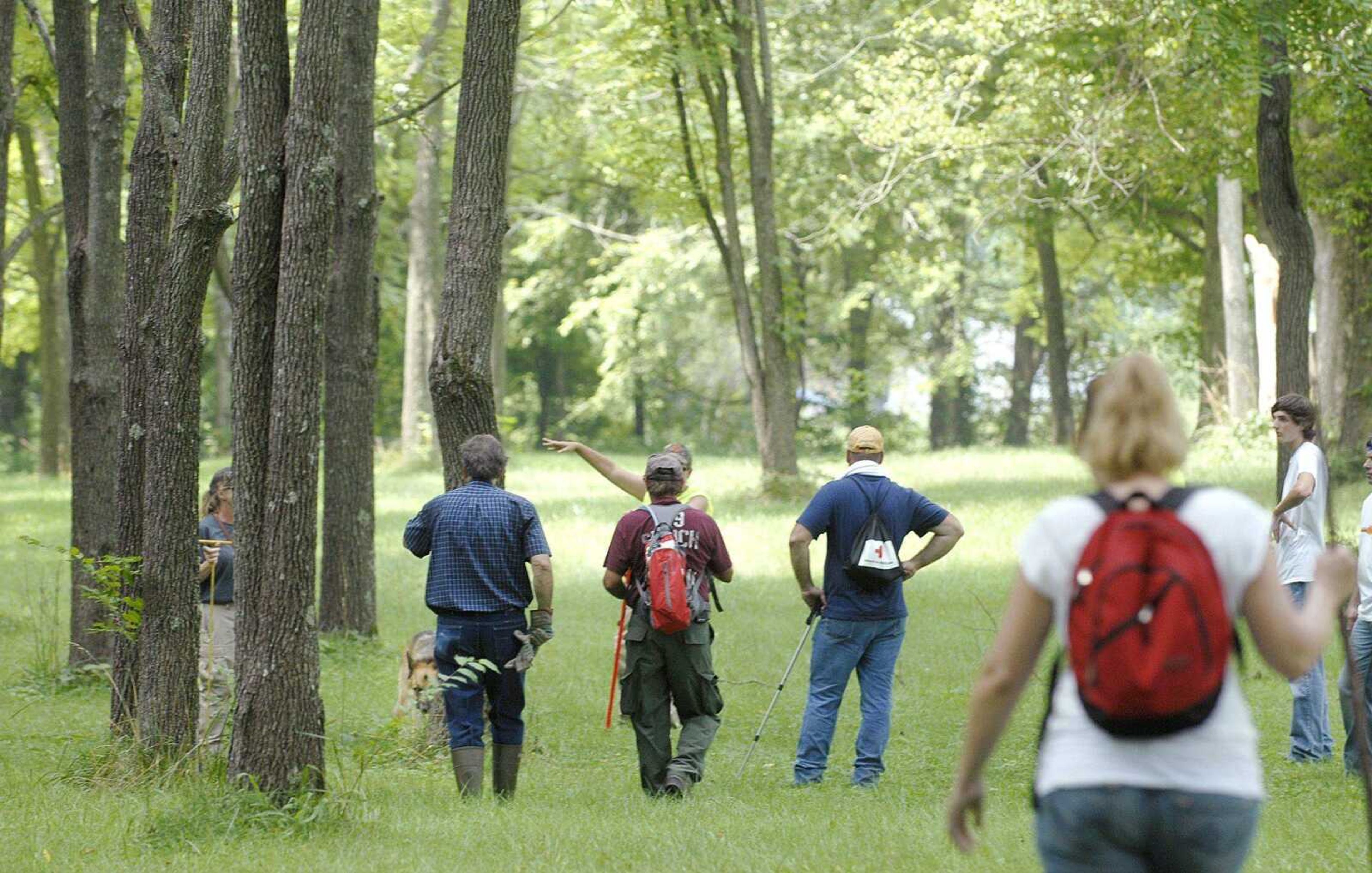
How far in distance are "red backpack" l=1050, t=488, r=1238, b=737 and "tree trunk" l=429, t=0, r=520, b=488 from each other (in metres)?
6.49

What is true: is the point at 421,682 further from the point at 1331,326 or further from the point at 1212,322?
the point at 1212,322

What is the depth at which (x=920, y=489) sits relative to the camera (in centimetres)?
2672

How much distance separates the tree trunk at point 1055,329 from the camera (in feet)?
113

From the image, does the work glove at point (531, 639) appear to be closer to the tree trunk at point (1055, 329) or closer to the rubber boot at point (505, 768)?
the rubber boot at point (505, 768)

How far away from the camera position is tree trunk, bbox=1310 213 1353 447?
22.6 m

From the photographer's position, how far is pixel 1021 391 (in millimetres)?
50562

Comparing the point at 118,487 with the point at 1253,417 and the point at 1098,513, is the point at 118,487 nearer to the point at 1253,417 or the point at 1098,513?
the point at 1098,513

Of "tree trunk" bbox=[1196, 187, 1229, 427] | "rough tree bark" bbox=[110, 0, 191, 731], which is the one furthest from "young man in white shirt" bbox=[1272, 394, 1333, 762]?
"tree trunk" bbox=[1196, 187, 1229, 427]

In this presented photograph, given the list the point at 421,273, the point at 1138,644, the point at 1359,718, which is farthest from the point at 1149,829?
the point at 421,273

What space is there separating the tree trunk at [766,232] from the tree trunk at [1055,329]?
9528mm

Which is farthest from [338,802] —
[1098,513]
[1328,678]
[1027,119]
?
[1027,119]

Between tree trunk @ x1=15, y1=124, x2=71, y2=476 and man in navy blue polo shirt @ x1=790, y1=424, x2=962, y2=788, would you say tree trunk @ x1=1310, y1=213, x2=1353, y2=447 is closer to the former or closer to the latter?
man in navy blue polo shirt @ x1=790, y1=424, x2=962, y2=788

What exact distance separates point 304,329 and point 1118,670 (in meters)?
4.81

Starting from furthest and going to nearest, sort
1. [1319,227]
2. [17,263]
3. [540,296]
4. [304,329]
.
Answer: [540,296] → [17,263] → [1319,227] → [304,329]
